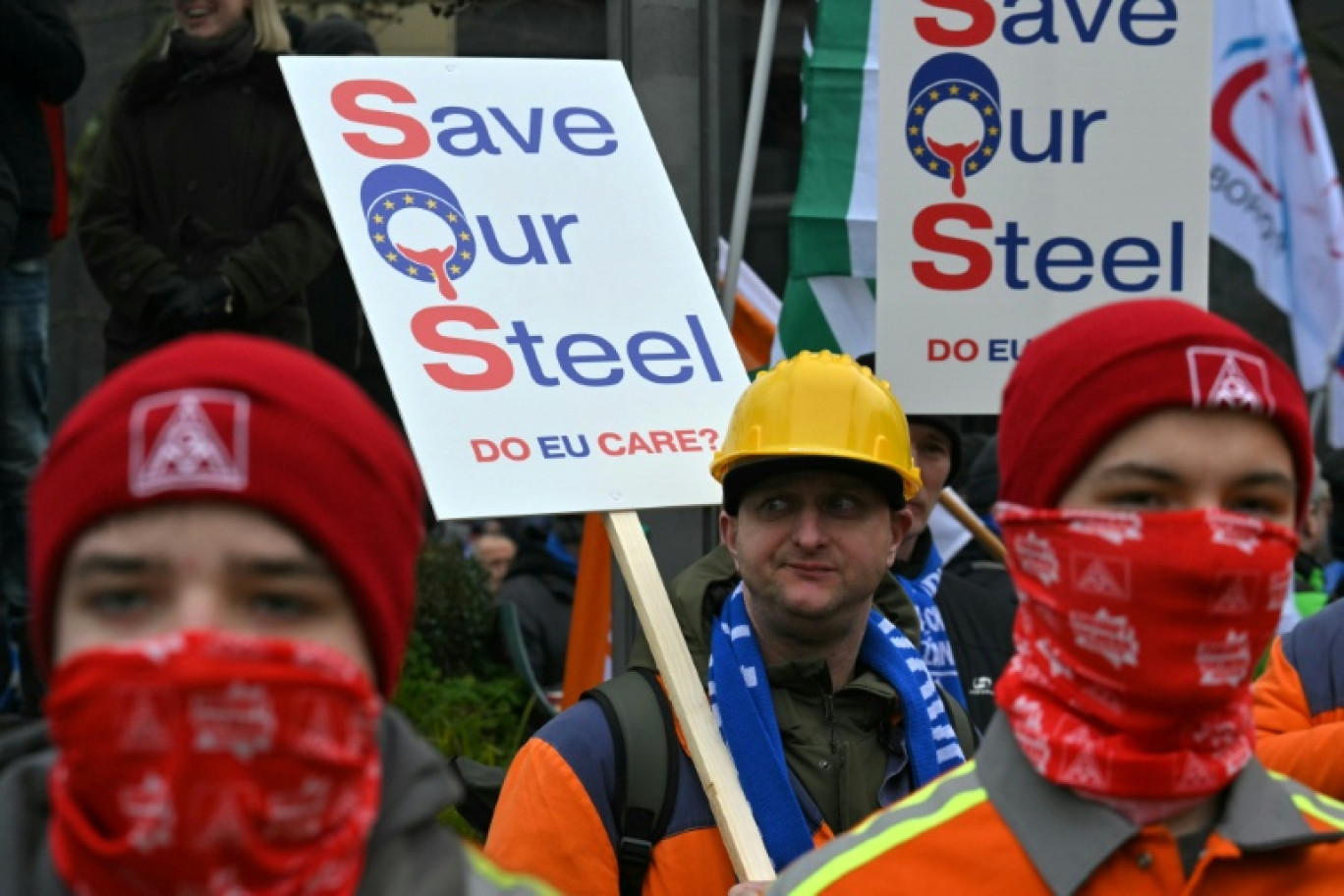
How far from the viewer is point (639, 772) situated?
156 inches

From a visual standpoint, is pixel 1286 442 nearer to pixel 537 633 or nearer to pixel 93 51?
pixel 537 633

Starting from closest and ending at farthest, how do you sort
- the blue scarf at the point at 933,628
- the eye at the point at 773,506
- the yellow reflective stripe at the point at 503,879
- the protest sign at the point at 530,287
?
the yellow reflective stripe at the point at 503,879
the eye at the point at 773,506
the protest sign at the point at 530,287
the blue scarf at the point at 933,628

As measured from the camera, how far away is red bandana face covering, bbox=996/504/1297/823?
2691 mm

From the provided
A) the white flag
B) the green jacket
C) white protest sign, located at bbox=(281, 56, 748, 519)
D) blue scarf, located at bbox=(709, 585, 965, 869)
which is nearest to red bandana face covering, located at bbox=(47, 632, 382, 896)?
blue scarf, located at bbox=(709, 585, 965, 869)

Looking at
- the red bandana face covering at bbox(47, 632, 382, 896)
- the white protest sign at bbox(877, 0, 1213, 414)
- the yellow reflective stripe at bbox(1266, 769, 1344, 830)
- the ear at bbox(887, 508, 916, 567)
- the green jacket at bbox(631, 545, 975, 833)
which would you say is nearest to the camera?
the red bandana face covering at bbox(47, 632, 382, 896)

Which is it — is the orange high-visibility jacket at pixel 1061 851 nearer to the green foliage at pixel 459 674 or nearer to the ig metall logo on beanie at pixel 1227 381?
the ig metall logo on beanie at pixel 1227 381

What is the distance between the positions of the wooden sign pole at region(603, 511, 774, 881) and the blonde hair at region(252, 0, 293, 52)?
2975 millimetres

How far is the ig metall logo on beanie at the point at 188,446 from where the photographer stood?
232 centimetres

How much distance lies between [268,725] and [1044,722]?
0.93 m

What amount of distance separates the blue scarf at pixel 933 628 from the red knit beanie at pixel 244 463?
3155mm

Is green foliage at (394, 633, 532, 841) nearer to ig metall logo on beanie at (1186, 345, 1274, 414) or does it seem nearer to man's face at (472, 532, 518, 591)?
man's face at (472, 532, 518, 591)

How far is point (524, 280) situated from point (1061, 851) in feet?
7.49

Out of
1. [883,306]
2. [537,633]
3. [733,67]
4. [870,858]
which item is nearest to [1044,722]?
[870,858]

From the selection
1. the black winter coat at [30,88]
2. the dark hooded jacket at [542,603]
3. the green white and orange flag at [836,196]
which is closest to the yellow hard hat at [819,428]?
the green white and orange flag at [836,196]
